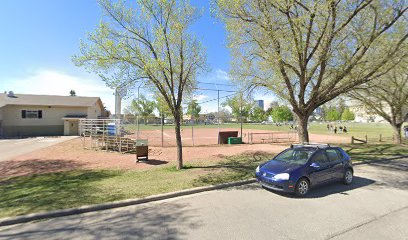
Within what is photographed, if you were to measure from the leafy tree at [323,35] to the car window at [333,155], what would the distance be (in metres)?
5.21

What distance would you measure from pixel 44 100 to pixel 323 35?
122 ft

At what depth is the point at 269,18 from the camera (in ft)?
36.4

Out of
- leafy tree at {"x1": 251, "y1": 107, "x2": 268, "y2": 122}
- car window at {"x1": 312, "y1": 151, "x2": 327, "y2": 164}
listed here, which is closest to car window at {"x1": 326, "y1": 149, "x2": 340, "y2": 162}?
car window at {"x1": 312, "y1": 151, "x2": 327, "y2": 164}

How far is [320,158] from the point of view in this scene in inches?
302

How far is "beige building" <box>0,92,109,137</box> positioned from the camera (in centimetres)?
3134

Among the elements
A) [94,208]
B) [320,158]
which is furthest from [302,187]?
[94,208]

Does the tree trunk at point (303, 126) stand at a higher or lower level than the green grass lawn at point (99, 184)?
higher

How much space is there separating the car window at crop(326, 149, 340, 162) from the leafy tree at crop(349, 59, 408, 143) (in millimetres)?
12371

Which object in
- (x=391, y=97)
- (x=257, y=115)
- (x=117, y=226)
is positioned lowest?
(x=117, y=226)

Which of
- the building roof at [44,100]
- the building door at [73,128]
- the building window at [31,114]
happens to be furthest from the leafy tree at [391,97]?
the building window at [31,114]

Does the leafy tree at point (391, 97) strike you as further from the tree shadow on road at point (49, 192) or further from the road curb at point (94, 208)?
the tree shadow on road at point (49, 192)

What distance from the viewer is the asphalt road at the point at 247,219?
181 inches

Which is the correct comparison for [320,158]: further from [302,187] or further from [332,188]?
[302,187]

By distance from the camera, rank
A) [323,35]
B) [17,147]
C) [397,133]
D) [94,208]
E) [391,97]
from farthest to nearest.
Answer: [397,133], [17,147], [391,97], [323,35], [94,208]
